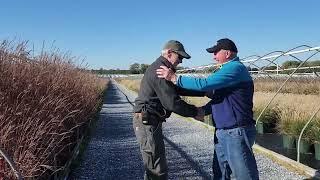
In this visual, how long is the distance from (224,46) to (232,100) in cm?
53

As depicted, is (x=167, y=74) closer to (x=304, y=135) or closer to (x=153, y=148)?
(x=153, y=148)

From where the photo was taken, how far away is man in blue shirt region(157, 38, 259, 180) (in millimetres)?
4938

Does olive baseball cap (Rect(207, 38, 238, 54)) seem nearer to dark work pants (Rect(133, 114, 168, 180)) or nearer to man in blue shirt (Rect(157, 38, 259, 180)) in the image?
man in blue shirt (Rect(157, 38, 259, 180))

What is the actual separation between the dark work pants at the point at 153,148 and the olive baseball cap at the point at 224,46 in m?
1.01

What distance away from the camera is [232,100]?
5004mm

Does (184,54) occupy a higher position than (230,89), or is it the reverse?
(184,54)

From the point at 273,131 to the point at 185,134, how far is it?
3581mm

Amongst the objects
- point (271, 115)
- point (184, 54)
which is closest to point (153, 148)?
point (184, 54)

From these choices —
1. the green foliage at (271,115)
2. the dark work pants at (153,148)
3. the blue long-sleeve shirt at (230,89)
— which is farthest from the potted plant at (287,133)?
the blue long-sleeve shirt at (230,89)

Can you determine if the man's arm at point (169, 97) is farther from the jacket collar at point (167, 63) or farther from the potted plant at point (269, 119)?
the potted plant at point (269, 119)

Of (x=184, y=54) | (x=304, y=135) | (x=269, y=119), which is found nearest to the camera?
(x=184, y=54)

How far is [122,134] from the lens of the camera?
14.4 m

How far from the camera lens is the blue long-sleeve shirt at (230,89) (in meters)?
4.92

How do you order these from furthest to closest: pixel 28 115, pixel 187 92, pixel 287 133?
pixel 287 133, pixel 28 115, pixel 187 92
